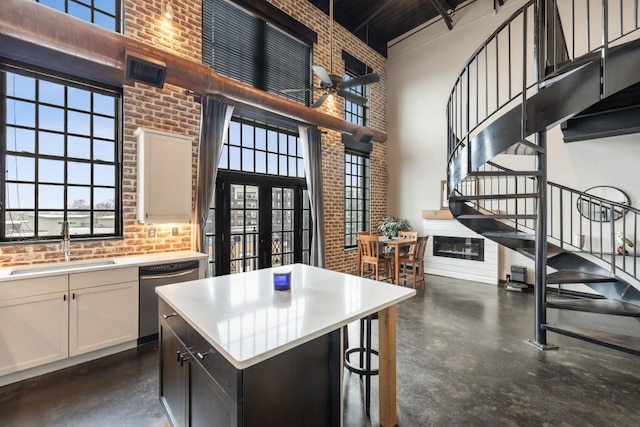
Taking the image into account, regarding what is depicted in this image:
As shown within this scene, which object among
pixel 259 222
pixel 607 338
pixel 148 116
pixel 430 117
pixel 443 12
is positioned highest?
pixel 443 12

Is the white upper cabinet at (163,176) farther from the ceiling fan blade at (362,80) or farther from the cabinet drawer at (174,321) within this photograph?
the ceiling fan blade at (362,80)

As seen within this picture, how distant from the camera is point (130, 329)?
2957 mm

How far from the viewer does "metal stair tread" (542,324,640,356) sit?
2771 millimetres

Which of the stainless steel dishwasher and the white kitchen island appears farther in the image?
the stainless steel dishwasher

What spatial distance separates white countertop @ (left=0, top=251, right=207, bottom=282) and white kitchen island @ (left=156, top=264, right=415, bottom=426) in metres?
1.37

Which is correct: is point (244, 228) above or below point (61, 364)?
above

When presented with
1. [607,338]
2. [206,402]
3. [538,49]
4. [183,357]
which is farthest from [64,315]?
[607,338]

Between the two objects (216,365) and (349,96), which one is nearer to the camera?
(216,365)

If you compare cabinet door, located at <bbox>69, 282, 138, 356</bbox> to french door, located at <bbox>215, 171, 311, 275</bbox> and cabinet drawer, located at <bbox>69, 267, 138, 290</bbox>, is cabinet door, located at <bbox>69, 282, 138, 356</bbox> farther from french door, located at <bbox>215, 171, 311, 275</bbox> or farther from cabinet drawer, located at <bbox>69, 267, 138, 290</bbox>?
french door, located at <bbox>215, 171, 311, 275</bbox>

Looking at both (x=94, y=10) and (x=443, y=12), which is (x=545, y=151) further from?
(x=94, y=10)

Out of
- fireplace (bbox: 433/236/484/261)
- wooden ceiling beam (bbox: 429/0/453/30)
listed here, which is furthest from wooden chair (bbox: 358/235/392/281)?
wooden ceiling beam (bbox: 429/0/453/30)

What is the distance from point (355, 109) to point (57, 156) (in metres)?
5.60

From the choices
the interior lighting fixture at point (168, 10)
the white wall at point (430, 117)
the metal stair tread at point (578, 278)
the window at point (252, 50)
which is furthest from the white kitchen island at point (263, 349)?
the white wall at point (430, 117)

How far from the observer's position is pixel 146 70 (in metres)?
2.96
